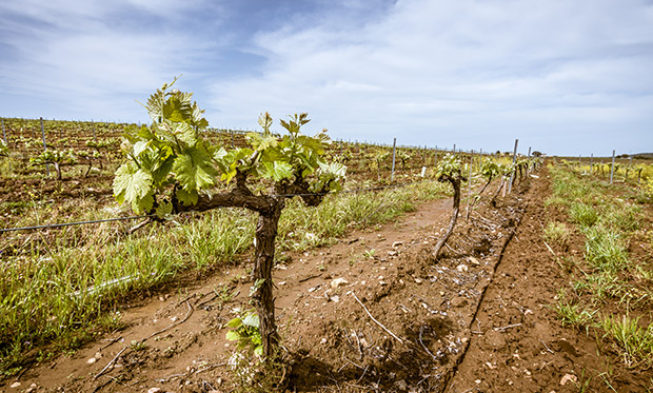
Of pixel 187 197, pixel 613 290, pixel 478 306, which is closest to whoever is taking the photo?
pixel 187 197

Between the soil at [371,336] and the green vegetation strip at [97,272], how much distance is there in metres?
0.24

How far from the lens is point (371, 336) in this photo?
2285 millimetres

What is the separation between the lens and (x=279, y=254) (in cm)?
385

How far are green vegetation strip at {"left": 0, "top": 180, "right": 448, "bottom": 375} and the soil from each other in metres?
0.24

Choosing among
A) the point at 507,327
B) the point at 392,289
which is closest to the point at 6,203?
the point at 392,289

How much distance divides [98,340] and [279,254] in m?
2.00

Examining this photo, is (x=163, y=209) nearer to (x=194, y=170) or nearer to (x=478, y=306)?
(x=194, y=170)

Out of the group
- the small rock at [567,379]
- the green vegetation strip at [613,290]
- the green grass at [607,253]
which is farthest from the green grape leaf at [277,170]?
the green grass at [607,253]

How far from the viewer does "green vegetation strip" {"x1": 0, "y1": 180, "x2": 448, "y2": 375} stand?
2.23m

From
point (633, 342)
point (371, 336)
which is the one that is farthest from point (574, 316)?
point (371, 336)

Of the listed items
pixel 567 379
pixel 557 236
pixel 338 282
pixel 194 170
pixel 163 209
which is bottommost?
pixel 567 379

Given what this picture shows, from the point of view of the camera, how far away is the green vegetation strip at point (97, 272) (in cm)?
223

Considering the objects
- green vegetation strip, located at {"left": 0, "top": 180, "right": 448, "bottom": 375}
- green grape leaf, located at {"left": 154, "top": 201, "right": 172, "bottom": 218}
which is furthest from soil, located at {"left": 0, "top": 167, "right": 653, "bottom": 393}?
green grape leaf, located at {"left": 154, "top": 201, "right": 172, "bottom": 218}

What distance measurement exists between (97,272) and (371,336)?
2830 mm
